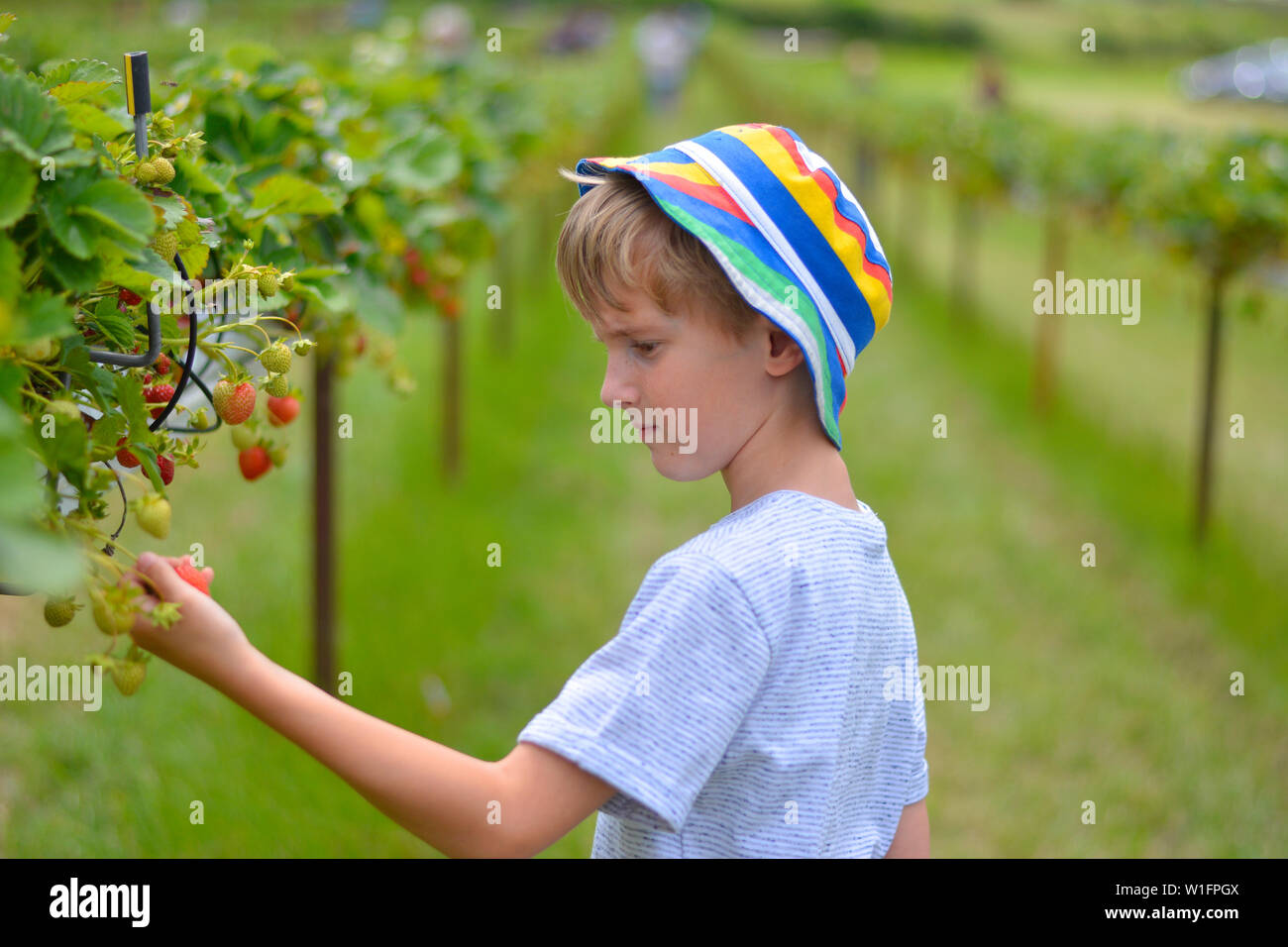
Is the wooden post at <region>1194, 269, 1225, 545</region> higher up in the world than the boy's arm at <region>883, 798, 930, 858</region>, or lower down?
higher up

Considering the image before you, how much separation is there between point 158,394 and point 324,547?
242 centimetres

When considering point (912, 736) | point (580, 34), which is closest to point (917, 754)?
point (912, 736)

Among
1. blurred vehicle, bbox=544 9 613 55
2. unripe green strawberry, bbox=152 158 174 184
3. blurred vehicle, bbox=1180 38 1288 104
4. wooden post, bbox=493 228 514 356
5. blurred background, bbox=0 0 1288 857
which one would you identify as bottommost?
blurred background, bbox=0 0 1288 857

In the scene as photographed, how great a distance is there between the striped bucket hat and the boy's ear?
0.11 feet

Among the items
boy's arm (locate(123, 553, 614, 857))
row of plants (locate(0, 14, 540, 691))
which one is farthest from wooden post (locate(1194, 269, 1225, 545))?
boy's arm (locate(123, 553, 614, 857))

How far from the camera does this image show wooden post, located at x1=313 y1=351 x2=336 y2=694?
3496mm

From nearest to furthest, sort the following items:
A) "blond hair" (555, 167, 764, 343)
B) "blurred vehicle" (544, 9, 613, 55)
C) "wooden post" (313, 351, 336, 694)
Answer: "blond hair" (555, 167, 764, 343) → "wooden post" (313, 351, 336, 694) → "blurred vehicle" (544, 9, 613, 55)

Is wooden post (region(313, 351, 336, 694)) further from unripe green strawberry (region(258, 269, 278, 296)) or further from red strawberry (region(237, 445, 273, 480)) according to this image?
unripe green strawberry (region(258, 269, 278, 296))

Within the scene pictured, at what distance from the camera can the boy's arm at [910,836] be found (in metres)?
1.51

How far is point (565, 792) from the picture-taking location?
1155mm

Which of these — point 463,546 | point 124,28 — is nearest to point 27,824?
point 463,546

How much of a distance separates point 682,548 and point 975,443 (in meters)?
6.84

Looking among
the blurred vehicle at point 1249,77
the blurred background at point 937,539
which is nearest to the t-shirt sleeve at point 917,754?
the blurred background at point 937,539

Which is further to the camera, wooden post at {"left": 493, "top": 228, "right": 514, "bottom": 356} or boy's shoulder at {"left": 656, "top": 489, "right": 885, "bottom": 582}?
wooden post at {"left": 493, "top": 228, "right": 514, "bottom": 356}
